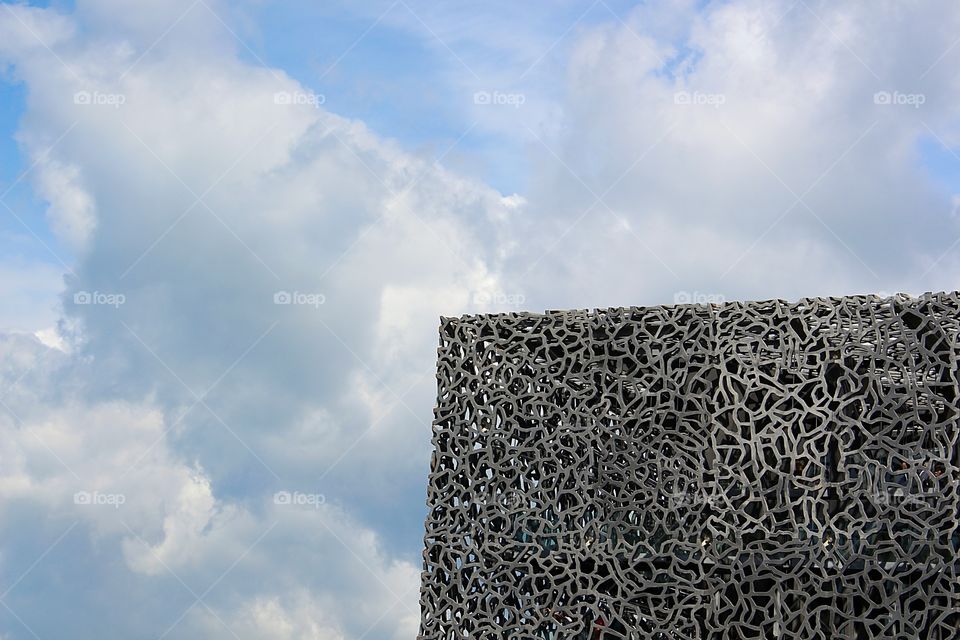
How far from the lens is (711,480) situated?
851 cm

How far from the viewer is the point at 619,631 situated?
8.42 metres

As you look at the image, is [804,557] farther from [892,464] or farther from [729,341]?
[729,341]

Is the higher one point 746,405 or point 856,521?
point 746,405

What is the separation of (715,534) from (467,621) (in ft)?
8.30

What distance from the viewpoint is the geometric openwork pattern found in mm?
8250

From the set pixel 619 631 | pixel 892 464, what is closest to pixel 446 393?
pixel 619 631

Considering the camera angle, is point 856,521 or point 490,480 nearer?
point 856,521

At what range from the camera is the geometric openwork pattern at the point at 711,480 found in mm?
8250

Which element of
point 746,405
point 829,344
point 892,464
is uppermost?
point 829,344

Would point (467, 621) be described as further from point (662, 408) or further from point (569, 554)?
point (662, 408)

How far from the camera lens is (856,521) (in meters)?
8.27

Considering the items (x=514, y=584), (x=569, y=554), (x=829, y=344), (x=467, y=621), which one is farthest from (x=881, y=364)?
(x=467, y=621)

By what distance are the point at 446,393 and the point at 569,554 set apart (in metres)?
2.07

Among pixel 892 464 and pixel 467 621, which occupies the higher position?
pixel 892 464
